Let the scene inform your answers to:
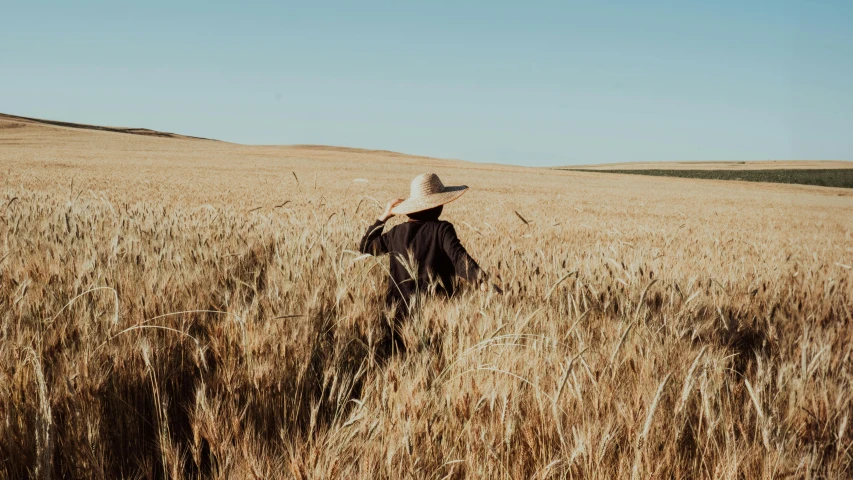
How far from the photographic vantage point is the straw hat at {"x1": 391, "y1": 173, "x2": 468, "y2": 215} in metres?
3.13

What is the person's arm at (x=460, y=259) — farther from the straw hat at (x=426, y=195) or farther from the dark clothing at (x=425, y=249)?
the straw hat at (x=426, y=195)

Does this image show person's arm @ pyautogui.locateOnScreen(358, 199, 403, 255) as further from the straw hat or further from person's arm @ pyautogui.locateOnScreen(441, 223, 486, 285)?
person's arm @ pyautogui.locateOnScreen(441, 223, 486, 285)

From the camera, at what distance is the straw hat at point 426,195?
3.13 m

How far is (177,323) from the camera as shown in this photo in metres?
1.75

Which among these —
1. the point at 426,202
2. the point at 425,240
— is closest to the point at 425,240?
the point at 425,240

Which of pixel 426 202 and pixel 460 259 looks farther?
pixel 426 202

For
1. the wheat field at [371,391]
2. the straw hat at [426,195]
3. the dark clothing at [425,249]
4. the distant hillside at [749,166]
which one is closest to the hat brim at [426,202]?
the straw hat at [426,195]

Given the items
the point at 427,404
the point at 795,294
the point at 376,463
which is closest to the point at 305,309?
the point at 427,404

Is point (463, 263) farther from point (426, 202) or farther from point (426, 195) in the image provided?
point (426, 195)

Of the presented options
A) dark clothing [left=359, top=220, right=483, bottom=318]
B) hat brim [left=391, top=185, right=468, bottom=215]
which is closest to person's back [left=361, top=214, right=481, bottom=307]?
dark clothing [left=359, top=220, right=483, bottom=318]

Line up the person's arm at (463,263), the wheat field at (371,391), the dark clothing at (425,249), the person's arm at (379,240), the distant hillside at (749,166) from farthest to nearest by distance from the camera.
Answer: the distant hillside at (749,166) < the person's arm at (379,240) < the dark clothing at (425,249) < the person's arm at (463,263) < the wheat field at (371,391)

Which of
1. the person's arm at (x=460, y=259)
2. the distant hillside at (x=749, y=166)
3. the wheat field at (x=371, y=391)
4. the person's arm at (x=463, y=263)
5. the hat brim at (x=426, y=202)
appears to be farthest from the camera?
the distant hillside at (x=749, y=166)

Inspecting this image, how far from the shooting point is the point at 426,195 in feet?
10.6

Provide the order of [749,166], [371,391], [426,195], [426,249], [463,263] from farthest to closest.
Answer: [749,166], [426,195], [426,249], [463,263], [371,391]
